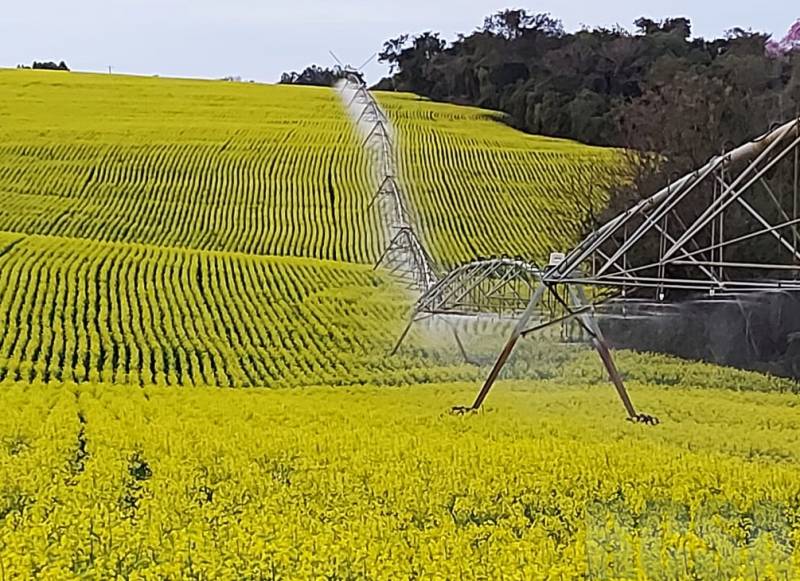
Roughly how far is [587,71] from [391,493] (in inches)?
2365

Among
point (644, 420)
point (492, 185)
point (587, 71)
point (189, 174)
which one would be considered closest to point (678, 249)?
point (644, 420)

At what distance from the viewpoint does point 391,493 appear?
907 cm

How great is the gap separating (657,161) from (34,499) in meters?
23.6

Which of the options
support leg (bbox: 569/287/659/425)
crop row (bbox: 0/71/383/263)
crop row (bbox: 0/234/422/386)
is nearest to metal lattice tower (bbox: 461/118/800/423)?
support leg (bbox: 569/287/659/425)

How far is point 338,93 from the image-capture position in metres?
72.8

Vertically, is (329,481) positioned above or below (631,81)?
below

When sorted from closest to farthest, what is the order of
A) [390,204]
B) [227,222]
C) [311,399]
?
[311,399]
[227,222]
[390,204]

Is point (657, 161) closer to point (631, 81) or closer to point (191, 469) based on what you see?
point (191, 469)

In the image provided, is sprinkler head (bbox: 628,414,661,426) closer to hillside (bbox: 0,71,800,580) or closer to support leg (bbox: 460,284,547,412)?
hillside (bbox: 0,71,800,580)

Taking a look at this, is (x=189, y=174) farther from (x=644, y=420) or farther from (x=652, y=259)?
(x=644, y=420)

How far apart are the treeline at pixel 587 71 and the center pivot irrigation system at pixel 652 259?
5.31 meters

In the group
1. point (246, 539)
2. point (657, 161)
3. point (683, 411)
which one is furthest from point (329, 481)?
point (657, 161)

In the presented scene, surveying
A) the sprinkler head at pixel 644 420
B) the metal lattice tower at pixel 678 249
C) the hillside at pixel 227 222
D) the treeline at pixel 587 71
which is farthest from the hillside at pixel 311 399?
the treeline at pixel 587 71

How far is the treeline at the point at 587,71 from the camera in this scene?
37625mm
